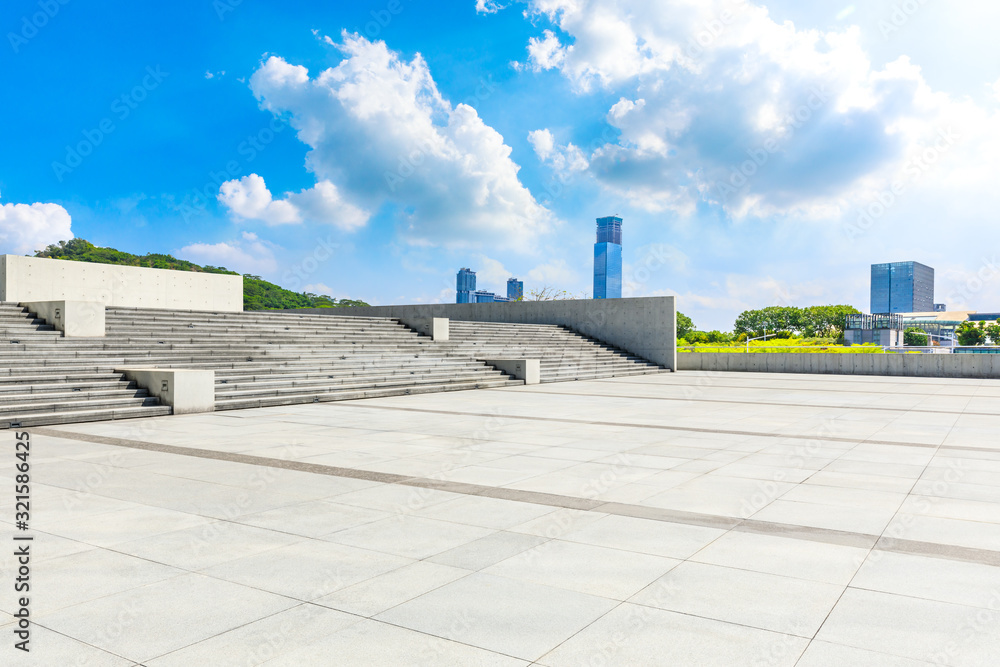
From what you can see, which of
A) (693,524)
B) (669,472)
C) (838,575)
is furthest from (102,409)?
(838,575)

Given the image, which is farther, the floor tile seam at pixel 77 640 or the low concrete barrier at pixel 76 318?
the low concrete barrier at pixel 76 318

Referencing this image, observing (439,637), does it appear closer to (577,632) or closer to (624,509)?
(577,632)

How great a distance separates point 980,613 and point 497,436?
281 inches

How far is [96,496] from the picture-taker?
20.8 ft

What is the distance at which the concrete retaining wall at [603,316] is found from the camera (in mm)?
31016

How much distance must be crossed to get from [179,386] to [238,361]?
148 inches

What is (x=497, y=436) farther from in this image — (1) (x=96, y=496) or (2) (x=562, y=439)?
(1) (x=96, y=496)

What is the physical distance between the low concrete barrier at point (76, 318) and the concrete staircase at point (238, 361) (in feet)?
0.96

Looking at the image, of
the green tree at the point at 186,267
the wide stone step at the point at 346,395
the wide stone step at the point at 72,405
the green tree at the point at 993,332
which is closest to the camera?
the wide stone step at the point at 72,405

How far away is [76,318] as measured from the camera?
52.2 ft

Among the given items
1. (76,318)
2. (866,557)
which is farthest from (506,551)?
(76,318)

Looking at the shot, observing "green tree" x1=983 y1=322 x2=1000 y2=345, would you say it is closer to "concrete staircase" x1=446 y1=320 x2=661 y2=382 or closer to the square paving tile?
"concrete staircase" x1=446 y1=320 x2=661 y2=382

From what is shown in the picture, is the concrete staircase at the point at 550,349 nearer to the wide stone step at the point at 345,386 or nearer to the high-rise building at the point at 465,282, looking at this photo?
the wide stone step at the point at 345,386

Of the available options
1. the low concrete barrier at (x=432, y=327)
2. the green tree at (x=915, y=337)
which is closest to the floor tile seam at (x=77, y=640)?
the low concrete barrier at (x=432, y=327)
